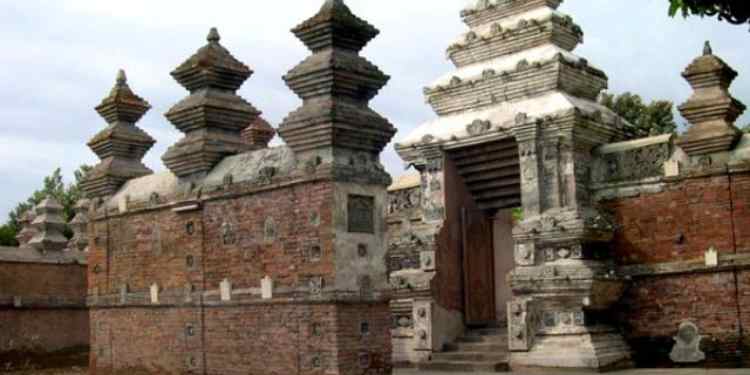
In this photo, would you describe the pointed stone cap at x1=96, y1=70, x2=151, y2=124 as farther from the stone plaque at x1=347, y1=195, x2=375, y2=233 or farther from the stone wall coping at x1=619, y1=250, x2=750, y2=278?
the stone wall coping at x1=619, y1=250, x2=750, y2=278

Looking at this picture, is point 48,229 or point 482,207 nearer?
point 482,207

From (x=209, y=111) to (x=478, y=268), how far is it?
6.72m

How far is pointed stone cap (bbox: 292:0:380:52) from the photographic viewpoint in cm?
1177

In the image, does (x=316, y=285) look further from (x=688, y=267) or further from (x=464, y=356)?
(x=688, y=267)

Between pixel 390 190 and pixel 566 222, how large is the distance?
4.48m

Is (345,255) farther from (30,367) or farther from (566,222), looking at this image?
(30,367)

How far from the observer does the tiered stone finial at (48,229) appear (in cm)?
2145

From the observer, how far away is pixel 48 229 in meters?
21.9

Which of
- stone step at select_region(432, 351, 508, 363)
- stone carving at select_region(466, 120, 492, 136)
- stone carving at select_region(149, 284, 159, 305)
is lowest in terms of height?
stone step at select_region(432, 351, 508, 363)

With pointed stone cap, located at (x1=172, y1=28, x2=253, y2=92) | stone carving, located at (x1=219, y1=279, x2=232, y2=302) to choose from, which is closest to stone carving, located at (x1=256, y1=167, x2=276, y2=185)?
stone carving, located at (x1=219, y1=279, x2=232, y2=302)

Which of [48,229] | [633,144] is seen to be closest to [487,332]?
[633,144]

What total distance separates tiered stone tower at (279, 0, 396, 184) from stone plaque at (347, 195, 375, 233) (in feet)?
1.20

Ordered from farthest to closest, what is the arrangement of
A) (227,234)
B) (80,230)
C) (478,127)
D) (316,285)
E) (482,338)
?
(80,230)
(482,338)
(478,127)
(227,234)
(316,285)

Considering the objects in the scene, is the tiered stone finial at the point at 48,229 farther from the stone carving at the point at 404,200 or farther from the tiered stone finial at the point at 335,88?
the tiered stone finial at the point at 335,88
